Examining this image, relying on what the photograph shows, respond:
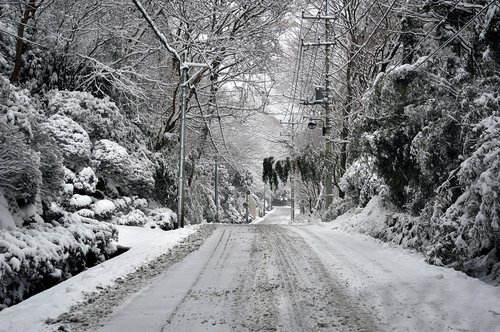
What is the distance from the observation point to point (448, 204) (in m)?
6.77

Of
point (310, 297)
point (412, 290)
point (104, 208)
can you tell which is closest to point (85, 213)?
point (104, 208)

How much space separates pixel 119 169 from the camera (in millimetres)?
13086

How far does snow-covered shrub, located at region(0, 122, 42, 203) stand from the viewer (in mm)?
6648

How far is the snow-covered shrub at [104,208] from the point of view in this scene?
11.8 m

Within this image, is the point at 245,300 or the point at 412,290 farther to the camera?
the point at 412,290

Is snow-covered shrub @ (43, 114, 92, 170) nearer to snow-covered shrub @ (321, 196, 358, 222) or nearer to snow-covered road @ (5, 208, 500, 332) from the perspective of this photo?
snow-covered road @ (5, 208, 500, 332)

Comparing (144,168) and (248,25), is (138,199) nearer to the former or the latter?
(144,168)

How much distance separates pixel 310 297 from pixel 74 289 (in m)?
3.06

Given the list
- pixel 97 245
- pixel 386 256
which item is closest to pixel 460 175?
pixel 386 256

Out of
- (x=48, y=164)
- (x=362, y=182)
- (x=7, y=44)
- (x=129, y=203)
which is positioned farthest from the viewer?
(x=362, y=182)

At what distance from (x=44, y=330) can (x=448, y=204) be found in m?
5.85

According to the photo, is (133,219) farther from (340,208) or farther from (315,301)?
(315,301)

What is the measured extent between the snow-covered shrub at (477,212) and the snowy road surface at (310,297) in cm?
34

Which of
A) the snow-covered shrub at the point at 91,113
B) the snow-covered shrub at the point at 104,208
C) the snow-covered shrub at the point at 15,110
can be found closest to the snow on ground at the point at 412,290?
the snow-covered shrub at the point at 15,110
